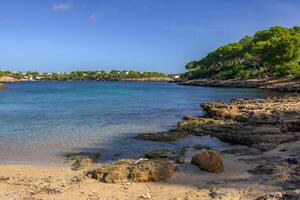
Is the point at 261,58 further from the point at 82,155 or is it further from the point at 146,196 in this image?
the point at 146,196

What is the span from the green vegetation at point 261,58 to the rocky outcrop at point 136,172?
7181cm

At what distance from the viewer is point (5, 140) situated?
2302 cm

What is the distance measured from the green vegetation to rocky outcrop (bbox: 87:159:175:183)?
71808mm

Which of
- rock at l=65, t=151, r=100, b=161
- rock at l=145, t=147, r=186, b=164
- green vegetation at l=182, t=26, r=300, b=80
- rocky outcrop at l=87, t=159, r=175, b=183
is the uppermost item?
green vegetation at l=182, t=26, r=300, b=80

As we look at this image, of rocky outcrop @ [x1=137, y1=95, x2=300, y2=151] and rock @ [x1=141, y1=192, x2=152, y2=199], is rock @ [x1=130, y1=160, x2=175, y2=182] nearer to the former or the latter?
rock @ [x1=141, y1=192, x2=152, y2=199]

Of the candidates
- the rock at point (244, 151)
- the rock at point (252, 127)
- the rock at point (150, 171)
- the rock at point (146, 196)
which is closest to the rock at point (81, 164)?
the rock at point (150, 171)

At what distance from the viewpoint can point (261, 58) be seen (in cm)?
10550

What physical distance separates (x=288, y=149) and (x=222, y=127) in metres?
6.08

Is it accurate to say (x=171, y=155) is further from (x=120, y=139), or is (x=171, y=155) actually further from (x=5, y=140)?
(x=5, y=140)

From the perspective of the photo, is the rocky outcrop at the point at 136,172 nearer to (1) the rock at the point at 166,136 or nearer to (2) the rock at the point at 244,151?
(2) the rock at the point at 244,151

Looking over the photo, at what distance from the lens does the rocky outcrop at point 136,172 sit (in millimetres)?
12945

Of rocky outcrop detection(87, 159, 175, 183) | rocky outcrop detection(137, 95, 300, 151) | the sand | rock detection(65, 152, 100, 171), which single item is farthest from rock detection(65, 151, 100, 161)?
rocky outcrop detection(137, 95, 300, 151)

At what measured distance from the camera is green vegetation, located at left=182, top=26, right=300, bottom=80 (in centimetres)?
9269

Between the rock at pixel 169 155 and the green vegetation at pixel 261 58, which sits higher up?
the green vegetation at pixel 261 58
